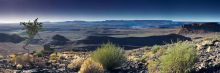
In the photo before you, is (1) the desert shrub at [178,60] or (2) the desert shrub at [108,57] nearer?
(1) the desert shrub at [178,60]

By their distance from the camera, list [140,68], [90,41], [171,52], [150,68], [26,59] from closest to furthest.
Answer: [171,52], [150,68], [140,68], [26,59], [90,41]

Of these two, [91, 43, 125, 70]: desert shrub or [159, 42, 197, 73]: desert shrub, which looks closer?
[159, 42, 197, 73]: desert shrub

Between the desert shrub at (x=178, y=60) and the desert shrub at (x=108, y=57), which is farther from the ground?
the desert shrub at (x=178, y=60)

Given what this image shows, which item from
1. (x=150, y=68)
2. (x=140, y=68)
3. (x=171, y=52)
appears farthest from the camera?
(x=140, y=68)

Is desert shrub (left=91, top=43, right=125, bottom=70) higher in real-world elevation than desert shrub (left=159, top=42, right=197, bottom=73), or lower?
lower

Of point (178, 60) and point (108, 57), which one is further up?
point (178, 60)

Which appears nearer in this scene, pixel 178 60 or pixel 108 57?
pixel 178 60

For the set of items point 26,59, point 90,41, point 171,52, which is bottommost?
point 90,41

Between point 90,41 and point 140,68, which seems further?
point 90,41

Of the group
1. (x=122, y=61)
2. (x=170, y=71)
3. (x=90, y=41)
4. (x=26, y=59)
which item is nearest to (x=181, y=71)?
(x=170, y=71)

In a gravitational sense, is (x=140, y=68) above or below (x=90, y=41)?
above

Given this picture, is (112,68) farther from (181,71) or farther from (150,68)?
(181,71)
